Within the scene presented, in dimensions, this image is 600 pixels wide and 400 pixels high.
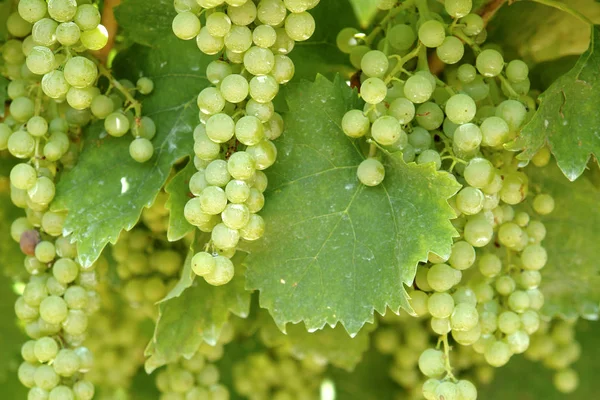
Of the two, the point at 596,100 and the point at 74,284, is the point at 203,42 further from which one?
the point at 596,100

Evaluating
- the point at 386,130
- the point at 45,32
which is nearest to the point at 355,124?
the point at 386,130

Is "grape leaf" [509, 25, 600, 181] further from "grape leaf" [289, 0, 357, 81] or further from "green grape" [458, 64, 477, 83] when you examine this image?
"grape leaf" [289, 0, 357, 81]

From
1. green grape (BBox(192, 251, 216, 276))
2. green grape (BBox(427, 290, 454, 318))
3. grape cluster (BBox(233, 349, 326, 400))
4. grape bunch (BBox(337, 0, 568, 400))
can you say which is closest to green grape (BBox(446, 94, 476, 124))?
grape bunch (BBox(337, 0, 568, 400))

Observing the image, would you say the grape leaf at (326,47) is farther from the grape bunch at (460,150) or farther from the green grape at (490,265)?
the green grape at (490,265)

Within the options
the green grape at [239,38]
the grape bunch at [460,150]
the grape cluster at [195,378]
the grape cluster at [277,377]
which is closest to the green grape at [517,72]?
the grape bunch at [460,150]

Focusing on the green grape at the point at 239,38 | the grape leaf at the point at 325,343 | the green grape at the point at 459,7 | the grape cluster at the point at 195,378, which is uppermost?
the green grape at the point at 459,7

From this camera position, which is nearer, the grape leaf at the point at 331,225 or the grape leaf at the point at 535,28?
the grape leaf at the point at 331,225
